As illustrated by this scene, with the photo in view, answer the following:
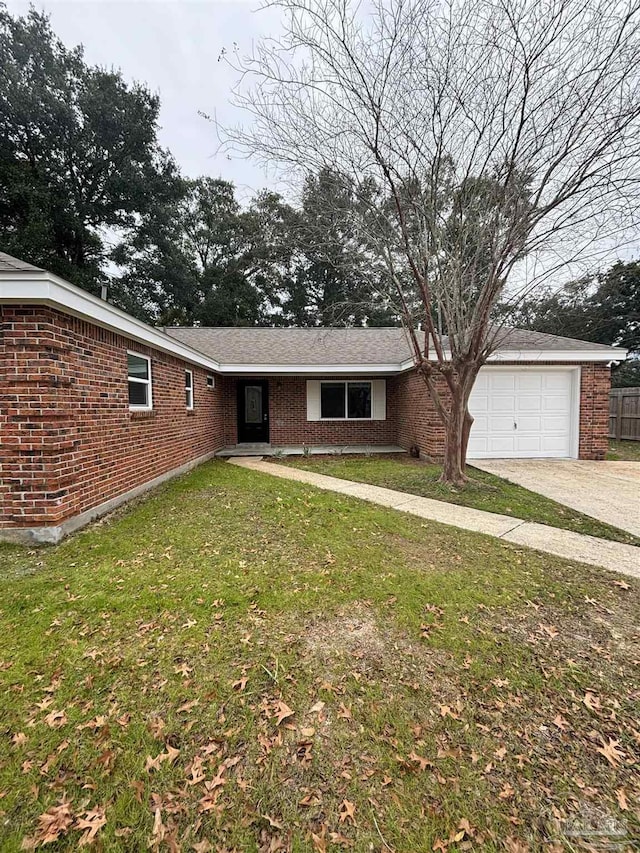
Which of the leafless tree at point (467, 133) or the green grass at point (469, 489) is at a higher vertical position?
the leafless tree at point (467, 133)

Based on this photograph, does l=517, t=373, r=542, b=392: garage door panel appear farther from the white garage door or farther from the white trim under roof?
the white trim under roof

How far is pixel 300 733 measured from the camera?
1.87m

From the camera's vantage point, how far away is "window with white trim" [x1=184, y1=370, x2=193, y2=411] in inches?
330

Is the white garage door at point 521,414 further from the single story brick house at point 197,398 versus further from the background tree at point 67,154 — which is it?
the background tree at point 67,154

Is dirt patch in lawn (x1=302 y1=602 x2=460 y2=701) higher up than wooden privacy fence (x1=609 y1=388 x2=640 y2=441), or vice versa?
wooden privacy fence (x1=609 y1=388 x2=640 y2=441)

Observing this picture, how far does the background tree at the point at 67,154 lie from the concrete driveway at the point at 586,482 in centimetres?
1974

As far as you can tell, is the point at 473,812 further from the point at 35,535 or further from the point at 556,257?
the point at 556,257

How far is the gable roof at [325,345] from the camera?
9.25m

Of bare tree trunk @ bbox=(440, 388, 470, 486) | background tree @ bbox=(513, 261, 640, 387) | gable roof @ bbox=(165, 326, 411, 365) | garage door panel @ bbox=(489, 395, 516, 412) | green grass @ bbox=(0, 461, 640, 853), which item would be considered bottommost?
green grass @ bbox=(0, 461, 640, 853)

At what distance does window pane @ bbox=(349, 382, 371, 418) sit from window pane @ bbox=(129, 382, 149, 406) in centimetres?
674

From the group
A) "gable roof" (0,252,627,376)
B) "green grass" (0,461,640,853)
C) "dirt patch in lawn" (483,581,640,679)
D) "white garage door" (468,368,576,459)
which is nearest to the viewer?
"green grass" (0,461,640,853)

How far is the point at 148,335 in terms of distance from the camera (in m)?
5.95

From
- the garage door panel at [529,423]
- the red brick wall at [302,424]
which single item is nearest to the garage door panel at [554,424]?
the garage door panel at [529,423]

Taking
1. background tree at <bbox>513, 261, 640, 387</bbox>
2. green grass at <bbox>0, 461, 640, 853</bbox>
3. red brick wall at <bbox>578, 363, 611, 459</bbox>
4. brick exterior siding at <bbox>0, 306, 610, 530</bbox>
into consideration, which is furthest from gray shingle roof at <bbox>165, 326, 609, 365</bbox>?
background tree at <bbox>513, 261, 640, 387</bbox>
